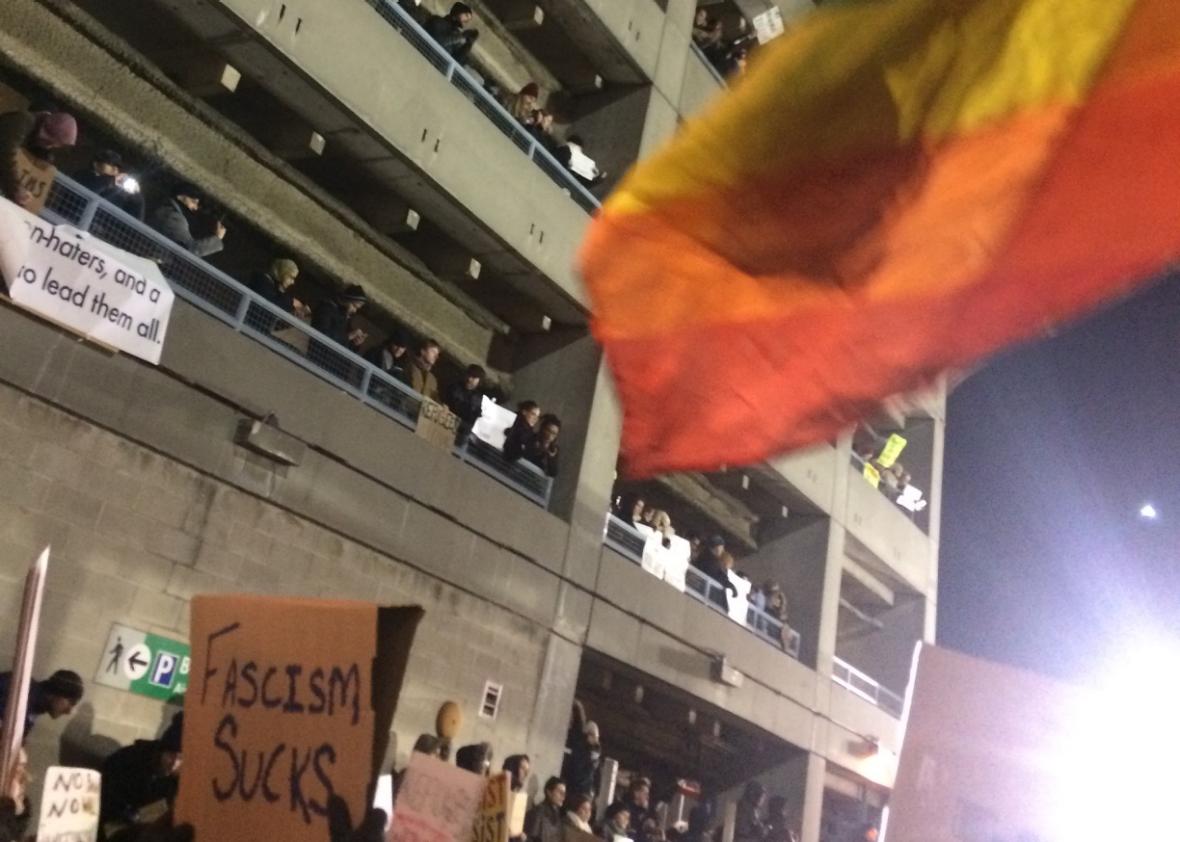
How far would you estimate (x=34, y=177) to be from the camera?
6.52m

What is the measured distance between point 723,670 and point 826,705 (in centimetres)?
390

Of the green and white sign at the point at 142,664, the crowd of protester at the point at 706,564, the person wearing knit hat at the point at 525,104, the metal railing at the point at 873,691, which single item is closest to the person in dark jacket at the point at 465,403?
the crowd of protester at the point at 706,564

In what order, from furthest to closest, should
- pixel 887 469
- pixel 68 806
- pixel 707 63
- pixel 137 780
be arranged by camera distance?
pixel 887 469 → pixel 707 63 → pixel 137 780 → pixel 68 806

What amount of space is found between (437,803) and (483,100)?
29.0ft

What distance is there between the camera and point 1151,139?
2.81 m

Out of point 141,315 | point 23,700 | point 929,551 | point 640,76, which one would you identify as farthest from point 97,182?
point 929,551

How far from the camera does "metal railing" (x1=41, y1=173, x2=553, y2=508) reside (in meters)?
7.15

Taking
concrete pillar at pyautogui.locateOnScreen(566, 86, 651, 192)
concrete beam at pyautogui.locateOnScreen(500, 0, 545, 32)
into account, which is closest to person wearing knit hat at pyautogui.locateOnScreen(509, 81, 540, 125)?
concrete beam at pyautogui.locateOnScreen(500, 0, 545, 32)

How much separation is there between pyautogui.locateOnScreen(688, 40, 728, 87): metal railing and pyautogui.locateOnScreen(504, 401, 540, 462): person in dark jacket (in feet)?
19.8

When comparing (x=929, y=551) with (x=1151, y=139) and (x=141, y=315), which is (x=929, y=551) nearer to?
(x=141, y=315)

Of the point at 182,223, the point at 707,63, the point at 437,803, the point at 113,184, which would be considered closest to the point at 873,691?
the point at 707,63

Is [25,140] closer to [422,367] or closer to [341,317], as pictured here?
[341,317]

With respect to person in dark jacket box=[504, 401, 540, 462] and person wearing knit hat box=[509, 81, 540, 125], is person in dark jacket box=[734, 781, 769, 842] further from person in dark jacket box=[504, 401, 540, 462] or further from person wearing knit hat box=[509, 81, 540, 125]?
person wearing knit hat box=[509, 81, 540, 125]

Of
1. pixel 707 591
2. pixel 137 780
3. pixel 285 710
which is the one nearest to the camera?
pixel 285 710
